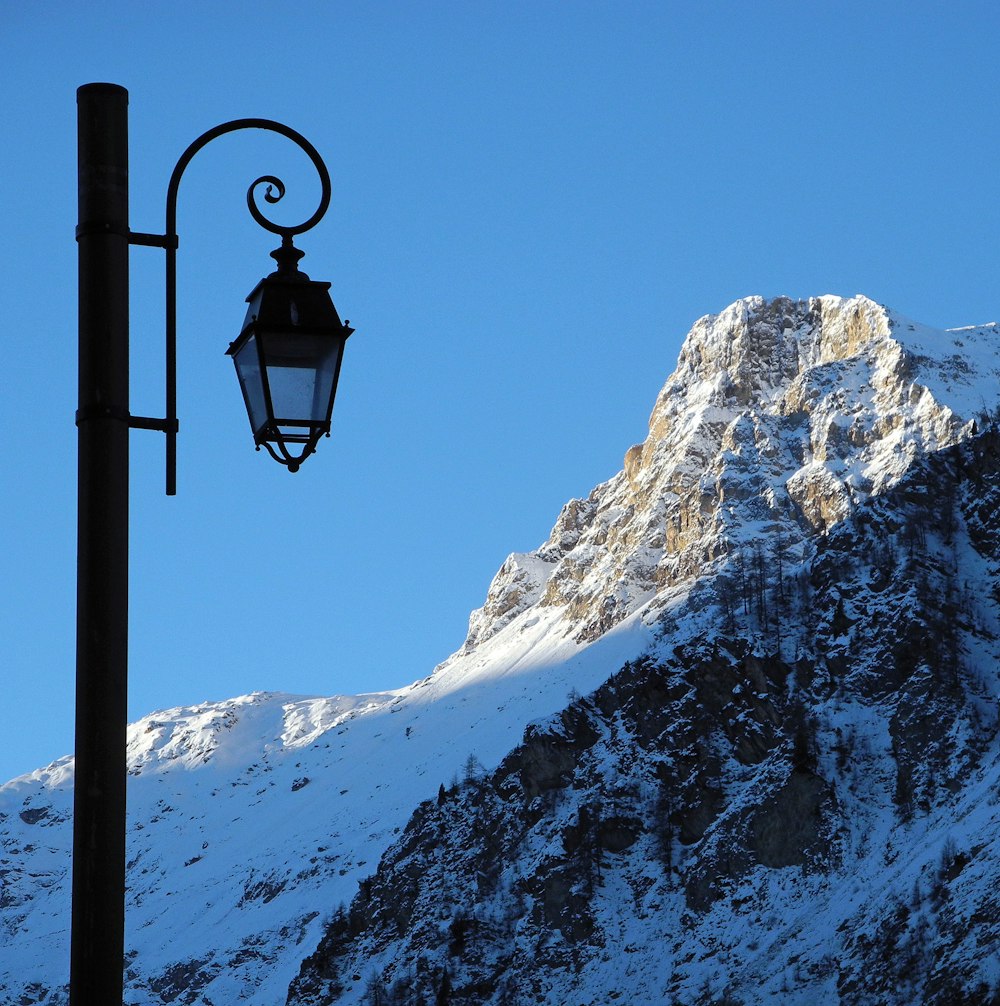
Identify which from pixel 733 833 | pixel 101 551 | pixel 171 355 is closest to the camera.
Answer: pixel 101 551

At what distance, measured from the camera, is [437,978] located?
174375mm

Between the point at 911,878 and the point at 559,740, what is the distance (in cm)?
5390

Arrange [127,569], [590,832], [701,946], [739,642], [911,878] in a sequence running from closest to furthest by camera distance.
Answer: [127,569], [911,878], [701,946], [590,832], [739,642]

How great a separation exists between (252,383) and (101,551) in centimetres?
112

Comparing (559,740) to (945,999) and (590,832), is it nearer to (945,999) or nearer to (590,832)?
(590,832)

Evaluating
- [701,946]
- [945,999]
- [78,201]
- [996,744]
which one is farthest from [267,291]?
[996,744]

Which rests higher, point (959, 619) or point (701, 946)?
point (959, 619)

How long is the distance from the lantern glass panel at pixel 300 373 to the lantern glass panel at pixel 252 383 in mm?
48

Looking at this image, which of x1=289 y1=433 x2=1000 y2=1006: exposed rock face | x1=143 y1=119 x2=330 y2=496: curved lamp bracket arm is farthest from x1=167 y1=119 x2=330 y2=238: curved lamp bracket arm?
x1=289 y1=433 x2=1000 y2=1006: exposed rock face

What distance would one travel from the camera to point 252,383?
10078 millimetres

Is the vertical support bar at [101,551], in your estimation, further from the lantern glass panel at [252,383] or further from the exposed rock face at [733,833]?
the exposed rock face at [733,833]

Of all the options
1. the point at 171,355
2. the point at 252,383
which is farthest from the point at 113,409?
the point at 252,383

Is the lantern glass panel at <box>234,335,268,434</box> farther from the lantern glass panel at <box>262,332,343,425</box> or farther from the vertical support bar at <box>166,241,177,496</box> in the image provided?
the vertical support bar at <box>166,241,177,496</box>

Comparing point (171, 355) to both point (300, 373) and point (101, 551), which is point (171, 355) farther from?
point (101, 551)
